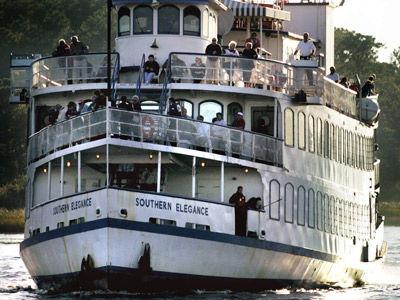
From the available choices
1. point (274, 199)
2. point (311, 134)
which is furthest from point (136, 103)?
point (311, 134)

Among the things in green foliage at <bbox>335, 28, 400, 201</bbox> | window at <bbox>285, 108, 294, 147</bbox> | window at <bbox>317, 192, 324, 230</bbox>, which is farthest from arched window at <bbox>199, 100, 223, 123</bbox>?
green foliage at <bbox>335, 28, 400, 201</bbox>

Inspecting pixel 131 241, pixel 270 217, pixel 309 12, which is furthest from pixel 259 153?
pixel 309 12

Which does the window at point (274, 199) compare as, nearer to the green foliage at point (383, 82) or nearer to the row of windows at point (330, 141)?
the row of windows at point (330, 141)

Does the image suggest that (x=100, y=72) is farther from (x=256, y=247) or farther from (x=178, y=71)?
(x=256, y=247)

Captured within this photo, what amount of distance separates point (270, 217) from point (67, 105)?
5622 millimetres

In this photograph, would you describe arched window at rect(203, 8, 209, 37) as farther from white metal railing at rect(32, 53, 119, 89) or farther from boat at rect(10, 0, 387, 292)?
white metal railing at rect(32, 53, 119, 89)

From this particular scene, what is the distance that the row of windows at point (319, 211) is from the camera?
156 ft

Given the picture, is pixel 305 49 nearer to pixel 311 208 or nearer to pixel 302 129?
pixel 302 129

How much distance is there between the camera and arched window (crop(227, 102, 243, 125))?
47938 mm

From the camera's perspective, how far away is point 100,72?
47688 millimetres

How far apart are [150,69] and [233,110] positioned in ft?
7.35

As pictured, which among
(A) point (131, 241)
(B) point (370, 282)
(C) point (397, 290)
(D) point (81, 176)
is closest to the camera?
(A) point (131, 241)

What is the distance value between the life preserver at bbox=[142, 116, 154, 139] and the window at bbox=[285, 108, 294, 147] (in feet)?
15.6

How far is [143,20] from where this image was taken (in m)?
49.9
